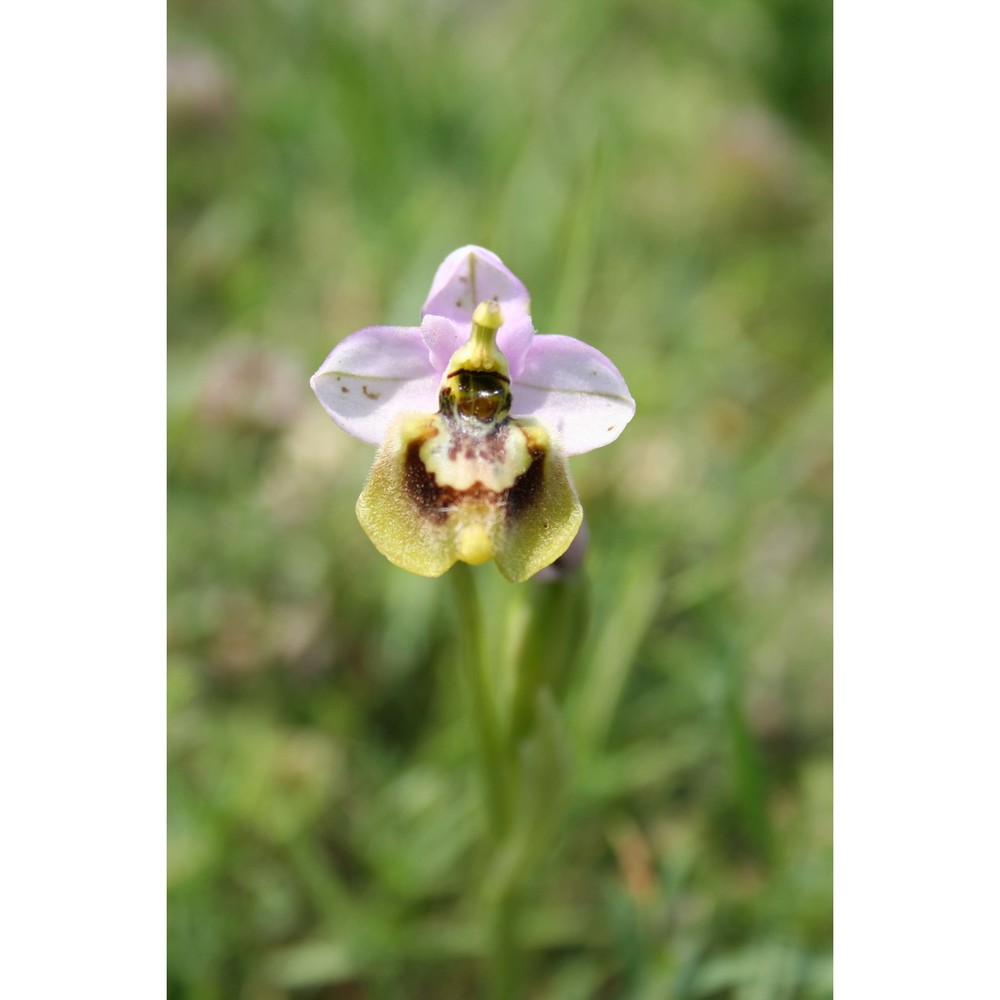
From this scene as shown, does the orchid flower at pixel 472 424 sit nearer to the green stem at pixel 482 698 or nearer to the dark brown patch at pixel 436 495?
the dark brown patch at pixel 436 495

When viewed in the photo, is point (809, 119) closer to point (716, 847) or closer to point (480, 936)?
point (716, 847)

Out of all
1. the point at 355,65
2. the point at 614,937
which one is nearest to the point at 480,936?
the point at 614,937

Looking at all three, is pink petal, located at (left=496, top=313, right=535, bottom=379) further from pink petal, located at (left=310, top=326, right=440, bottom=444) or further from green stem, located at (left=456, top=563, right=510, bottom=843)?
green stem, located at (left=456, top=563, right=510, bottom=843)

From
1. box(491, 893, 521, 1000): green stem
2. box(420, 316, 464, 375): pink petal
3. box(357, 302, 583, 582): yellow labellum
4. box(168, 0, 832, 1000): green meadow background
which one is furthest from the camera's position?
box(168, 0, 832, 1000): green meadow background

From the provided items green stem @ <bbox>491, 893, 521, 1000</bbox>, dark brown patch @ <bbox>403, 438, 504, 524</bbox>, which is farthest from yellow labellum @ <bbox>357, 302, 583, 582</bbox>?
green stem @ <bbox>491, 893, 521, 1000</bbox>

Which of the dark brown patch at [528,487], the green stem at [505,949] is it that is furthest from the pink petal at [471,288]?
the green stem at [505,949]

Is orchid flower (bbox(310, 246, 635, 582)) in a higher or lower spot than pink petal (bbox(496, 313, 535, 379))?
lower
